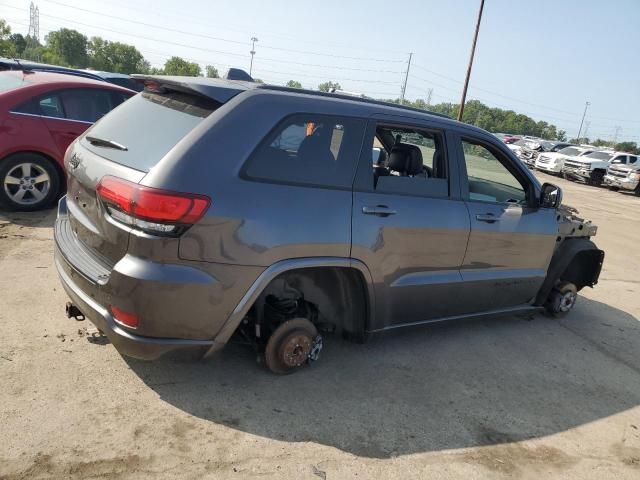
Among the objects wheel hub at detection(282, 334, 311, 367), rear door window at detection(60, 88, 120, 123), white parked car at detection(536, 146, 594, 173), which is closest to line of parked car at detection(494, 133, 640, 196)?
white parked car at detection(536, 146, 594, 173)

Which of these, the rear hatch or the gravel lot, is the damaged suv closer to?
the rear hatch

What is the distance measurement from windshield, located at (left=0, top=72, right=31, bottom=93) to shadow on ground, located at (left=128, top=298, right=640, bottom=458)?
4.54 m

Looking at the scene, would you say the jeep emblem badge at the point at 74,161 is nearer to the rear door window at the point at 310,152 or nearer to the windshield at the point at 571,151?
the rear door window at the point at 310,152

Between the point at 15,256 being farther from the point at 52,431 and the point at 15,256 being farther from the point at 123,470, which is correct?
the point at 123,470

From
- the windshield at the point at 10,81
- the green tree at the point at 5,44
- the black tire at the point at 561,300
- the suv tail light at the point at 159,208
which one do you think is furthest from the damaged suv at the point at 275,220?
the green tree at the point at 5,44

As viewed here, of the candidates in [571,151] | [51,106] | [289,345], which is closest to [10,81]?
[51,106]

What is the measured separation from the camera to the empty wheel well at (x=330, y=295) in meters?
3.33

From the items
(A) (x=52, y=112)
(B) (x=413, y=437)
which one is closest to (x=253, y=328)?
(B) (x=413, y=437)

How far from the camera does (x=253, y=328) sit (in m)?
3.31

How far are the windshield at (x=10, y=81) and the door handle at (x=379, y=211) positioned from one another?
5041 mm

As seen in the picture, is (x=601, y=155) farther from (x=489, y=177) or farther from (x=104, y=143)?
(x=104, y=143)

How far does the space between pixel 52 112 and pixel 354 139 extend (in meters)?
4.59

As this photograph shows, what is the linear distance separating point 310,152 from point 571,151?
93.5ft

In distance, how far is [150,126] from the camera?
309cm
